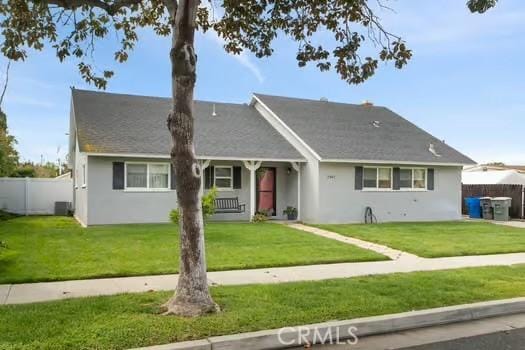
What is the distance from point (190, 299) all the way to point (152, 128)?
46.0ft

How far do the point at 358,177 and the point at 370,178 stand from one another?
777 millimetres

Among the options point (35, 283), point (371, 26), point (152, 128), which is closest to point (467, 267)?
point (371, 26)

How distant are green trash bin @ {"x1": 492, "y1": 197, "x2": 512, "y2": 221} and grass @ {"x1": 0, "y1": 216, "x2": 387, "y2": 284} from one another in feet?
39.7

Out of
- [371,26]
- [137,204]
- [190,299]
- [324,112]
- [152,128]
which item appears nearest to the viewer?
[190,299]

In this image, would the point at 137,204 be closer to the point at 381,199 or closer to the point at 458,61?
the point at 381,199

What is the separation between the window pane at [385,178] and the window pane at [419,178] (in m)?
1.48

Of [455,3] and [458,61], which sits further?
[458,61]

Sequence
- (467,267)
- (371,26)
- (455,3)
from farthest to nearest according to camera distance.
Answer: (467,267) → (371,26) → (455,3)

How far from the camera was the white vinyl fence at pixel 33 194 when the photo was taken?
22.8 m

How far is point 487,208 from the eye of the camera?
23734 mm

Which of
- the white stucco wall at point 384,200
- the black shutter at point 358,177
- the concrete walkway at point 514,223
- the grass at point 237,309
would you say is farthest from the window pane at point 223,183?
the concrete walkway at point 514,223

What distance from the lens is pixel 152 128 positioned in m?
19.6

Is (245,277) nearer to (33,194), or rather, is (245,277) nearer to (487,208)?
(33,194)

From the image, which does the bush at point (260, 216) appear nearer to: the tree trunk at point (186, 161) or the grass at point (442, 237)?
the grass at point (442, 237)
